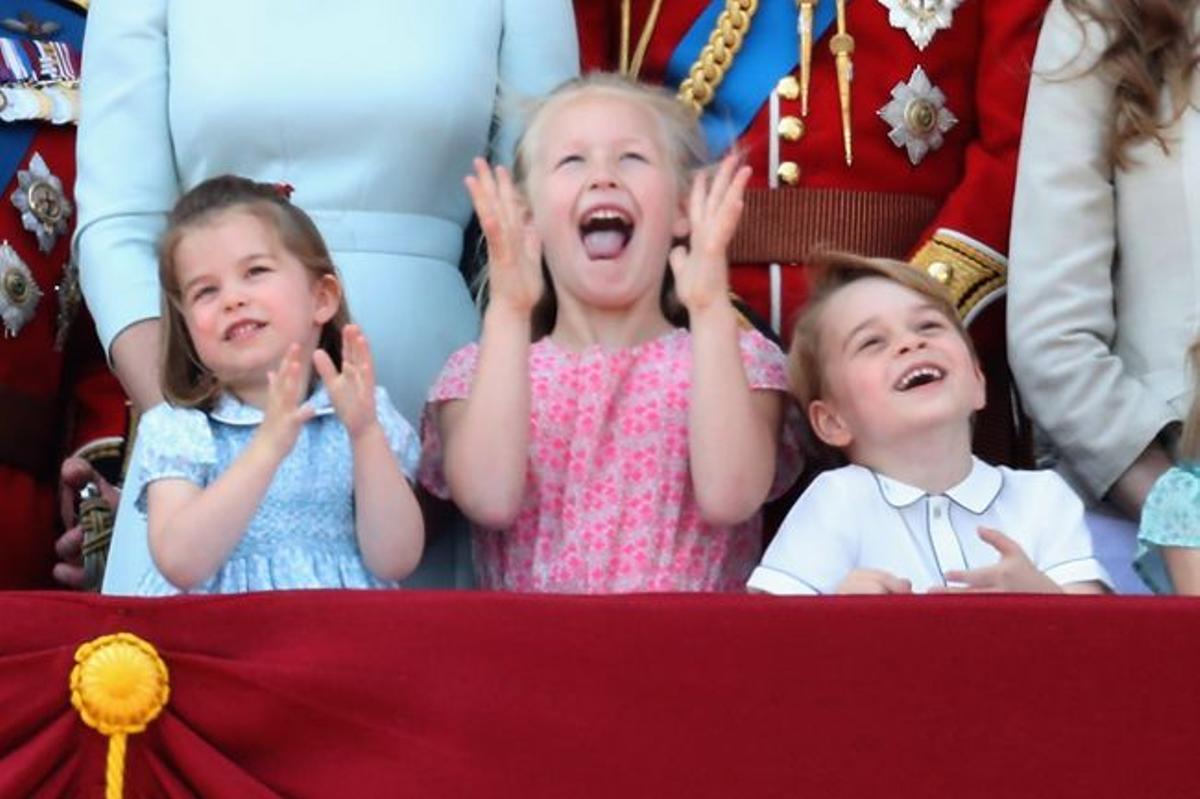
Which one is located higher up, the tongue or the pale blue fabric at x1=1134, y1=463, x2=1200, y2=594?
the tongue

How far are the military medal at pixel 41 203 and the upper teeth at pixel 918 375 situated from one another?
3.62 ft

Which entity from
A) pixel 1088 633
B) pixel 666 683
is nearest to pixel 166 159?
pixel 666 683

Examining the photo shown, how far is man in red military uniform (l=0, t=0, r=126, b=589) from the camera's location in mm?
2787

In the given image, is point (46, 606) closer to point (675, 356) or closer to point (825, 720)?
point (825, 720)

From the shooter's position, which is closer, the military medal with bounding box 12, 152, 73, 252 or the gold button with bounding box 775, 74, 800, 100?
the gold button with bounding box 775, 74, 800, 100

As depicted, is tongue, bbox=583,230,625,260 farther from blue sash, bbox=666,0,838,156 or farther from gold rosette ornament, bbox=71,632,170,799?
gold rosette ornament, bbox=71,632,170,799

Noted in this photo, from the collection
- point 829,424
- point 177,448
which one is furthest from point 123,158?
point 829,424

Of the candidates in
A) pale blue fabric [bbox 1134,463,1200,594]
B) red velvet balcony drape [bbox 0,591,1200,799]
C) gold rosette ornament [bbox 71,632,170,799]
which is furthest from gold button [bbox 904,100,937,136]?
gold rosette ornament [bbox 71,632,170,799]

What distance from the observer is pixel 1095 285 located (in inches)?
99.6

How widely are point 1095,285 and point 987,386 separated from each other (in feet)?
0.60

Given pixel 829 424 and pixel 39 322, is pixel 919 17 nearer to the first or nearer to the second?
pixel 829 424

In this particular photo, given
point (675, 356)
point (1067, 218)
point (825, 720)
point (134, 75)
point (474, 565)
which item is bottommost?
point (825, 720)

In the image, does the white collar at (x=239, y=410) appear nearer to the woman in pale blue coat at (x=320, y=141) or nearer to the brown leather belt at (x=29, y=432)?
the woman in pale blue coat at (x=320, y=141)

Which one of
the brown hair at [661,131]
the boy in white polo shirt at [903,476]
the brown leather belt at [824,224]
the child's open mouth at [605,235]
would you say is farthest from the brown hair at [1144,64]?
the child's open mouth at [605,235]
